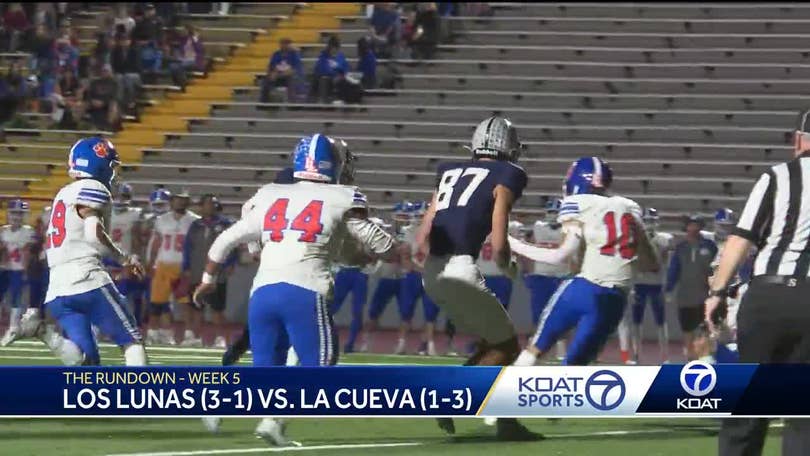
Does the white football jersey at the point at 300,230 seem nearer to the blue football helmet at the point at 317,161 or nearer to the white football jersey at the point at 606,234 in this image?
the blue football helmet at the point at 317,161

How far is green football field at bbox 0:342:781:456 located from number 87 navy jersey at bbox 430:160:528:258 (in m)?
1.11

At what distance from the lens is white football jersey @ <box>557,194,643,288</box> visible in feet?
35.7

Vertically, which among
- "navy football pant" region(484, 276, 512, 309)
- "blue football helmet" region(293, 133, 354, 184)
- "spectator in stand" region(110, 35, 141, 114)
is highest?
"blue football helmet" region(293, 133, 354, 184)

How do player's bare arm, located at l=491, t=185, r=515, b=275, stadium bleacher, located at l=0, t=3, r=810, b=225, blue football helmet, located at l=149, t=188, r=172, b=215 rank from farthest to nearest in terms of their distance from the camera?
stadium bleacher, located at l=0, t=3, r=810, b=225
blue football helmet, located at l=149, t=188, r=172, b=215
player's bare arm, located at l=491, t=185, r=515, b=275

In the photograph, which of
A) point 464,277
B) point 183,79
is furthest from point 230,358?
point 183,79

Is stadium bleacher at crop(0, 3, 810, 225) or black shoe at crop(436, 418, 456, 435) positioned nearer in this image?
black shoe at crop(436, 418, 456, 435)

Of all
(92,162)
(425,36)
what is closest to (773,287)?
(92,162)

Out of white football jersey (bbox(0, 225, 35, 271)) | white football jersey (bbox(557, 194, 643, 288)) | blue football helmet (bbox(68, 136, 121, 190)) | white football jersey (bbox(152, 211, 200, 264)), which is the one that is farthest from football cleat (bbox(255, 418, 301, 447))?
white football jersey (bbox(0, 225, 35, 271))

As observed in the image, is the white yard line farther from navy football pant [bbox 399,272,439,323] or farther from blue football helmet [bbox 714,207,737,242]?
navy football pant [bbox 399,272,439,323]

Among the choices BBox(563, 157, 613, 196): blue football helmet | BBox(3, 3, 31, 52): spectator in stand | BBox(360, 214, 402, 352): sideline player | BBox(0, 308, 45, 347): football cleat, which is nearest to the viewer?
BBox(563, 157, 613, 196): blue football helmet

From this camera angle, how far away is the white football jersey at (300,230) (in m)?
8.99

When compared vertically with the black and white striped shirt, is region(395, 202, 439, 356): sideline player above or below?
below

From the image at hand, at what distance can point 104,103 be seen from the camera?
83.7 ft

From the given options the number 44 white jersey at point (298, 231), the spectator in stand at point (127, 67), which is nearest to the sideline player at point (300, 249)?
the number 44 white jersey at point (298, 231)
